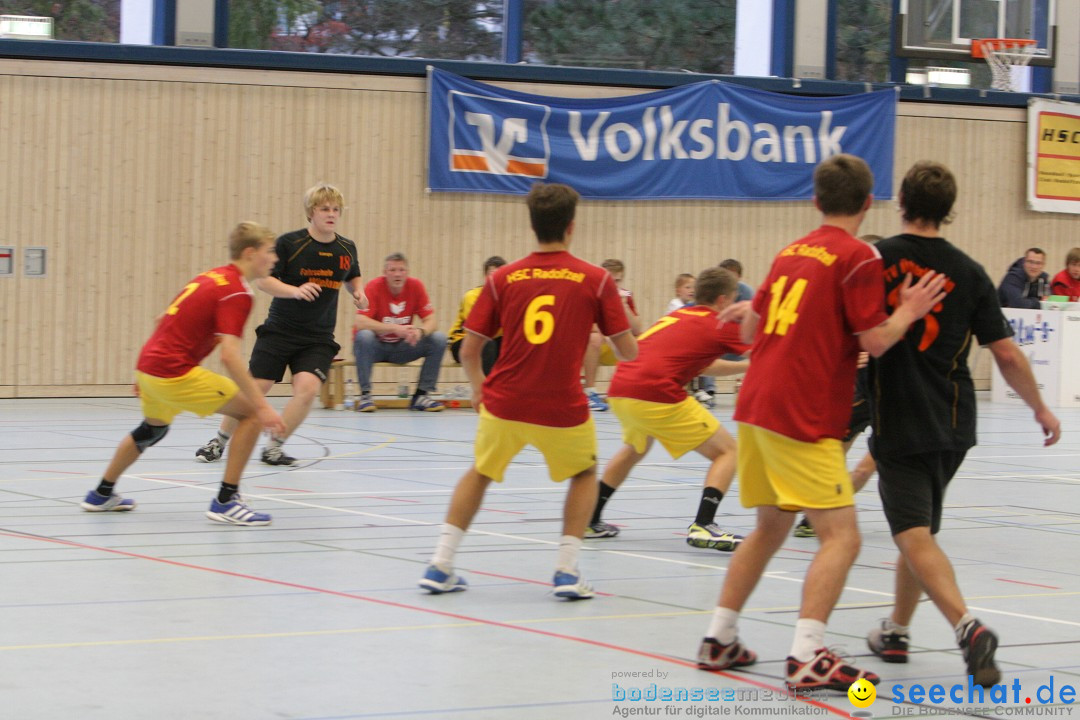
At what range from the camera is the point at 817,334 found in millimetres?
4578

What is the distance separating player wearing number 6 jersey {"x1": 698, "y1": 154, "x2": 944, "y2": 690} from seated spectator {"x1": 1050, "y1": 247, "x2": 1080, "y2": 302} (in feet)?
45.5

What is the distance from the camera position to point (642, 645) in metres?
5.08

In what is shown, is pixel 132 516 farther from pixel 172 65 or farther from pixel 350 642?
Result: pixel 172 65

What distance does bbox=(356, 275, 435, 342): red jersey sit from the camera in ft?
48.9

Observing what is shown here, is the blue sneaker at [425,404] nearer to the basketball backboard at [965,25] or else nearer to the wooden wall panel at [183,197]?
the wooden wall panel at [183,197]

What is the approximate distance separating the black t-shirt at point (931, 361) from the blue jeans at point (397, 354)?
10.5 metres

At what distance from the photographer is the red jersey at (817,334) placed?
454cm

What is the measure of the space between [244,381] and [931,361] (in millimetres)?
3971

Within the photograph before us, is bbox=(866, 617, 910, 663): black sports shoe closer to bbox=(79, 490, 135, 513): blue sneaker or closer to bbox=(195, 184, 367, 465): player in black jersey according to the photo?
bbox=(79, 490, 135, 513): blue sneaker

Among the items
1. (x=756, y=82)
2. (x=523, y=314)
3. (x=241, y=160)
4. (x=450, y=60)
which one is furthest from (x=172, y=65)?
(x=523, y=314)

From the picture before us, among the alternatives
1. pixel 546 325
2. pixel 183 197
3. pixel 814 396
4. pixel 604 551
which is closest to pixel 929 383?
pixel 814 396

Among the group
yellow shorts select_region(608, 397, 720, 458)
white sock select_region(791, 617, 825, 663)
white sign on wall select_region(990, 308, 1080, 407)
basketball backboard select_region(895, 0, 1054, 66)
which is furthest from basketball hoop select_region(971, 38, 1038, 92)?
white sock select_region(791, 617, 825, 663)

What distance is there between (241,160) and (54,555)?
9.70m

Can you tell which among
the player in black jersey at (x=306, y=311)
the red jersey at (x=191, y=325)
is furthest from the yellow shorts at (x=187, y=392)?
the player in black jersey at (x=306, y=311)
